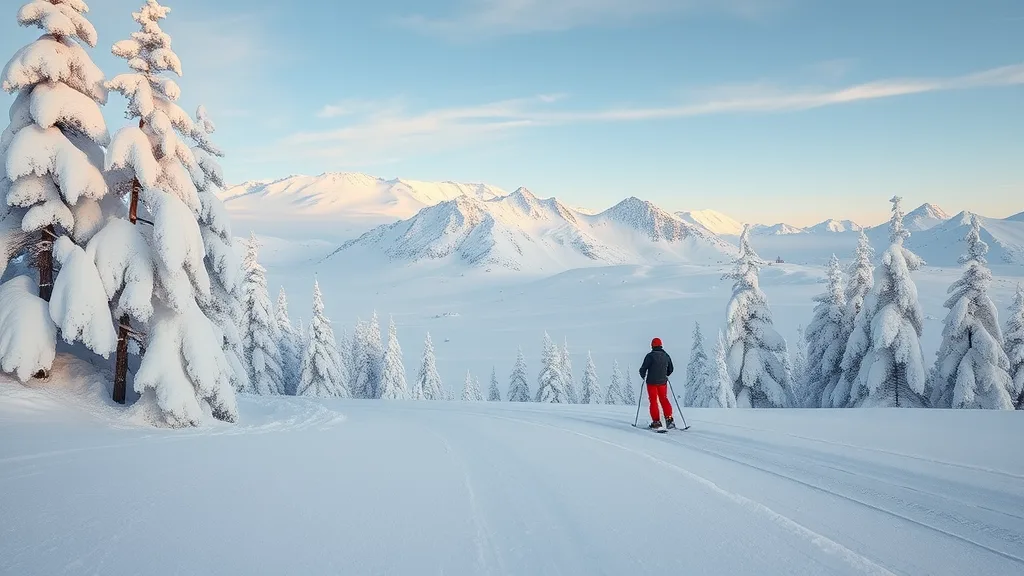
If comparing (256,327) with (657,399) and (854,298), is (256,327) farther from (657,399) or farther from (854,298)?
(854,298)

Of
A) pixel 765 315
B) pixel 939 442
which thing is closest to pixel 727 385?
pixel 765 315

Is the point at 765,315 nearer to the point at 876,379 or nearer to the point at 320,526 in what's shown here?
the point at 876,379

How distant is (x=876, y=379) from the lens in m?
22.8

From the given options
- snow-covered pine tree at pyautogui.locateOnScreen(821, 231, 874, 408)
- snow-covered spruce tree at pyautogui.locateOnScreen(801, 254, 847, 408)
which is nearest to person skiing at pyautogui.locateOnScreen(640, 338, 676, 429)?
snow-covered pine tree at pyautogui.locateOnScreen(821, 231, 874, 408)

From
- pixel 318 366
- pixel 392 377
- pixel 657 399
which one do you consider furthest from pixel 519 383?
pixel 657 399

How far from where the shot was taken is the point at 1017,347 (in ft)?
77.9

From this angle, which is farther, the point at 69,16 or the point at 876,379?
the point at 876,379

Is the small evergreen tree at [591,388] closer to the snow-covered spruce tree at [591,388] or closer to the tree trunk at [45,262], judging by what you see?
the snow-covered spruce tree at [591,388]

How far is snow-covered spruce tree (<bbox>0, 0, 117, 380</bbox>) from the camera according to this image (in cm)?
1088

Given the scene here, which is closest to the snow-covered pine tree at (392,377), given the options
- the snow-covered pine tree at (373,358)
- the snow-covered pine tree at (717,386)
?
the snow-covered pine tree at (373,358)

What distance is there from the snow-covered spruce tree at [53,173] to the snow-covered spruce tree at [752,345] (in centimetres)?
2628

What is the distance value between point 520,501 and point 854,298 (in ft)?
93.2

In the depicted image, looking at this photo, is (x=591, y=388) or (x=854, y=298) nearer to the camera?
(x=854, y=298)

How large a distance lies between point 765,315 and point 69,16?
96.9 feet
